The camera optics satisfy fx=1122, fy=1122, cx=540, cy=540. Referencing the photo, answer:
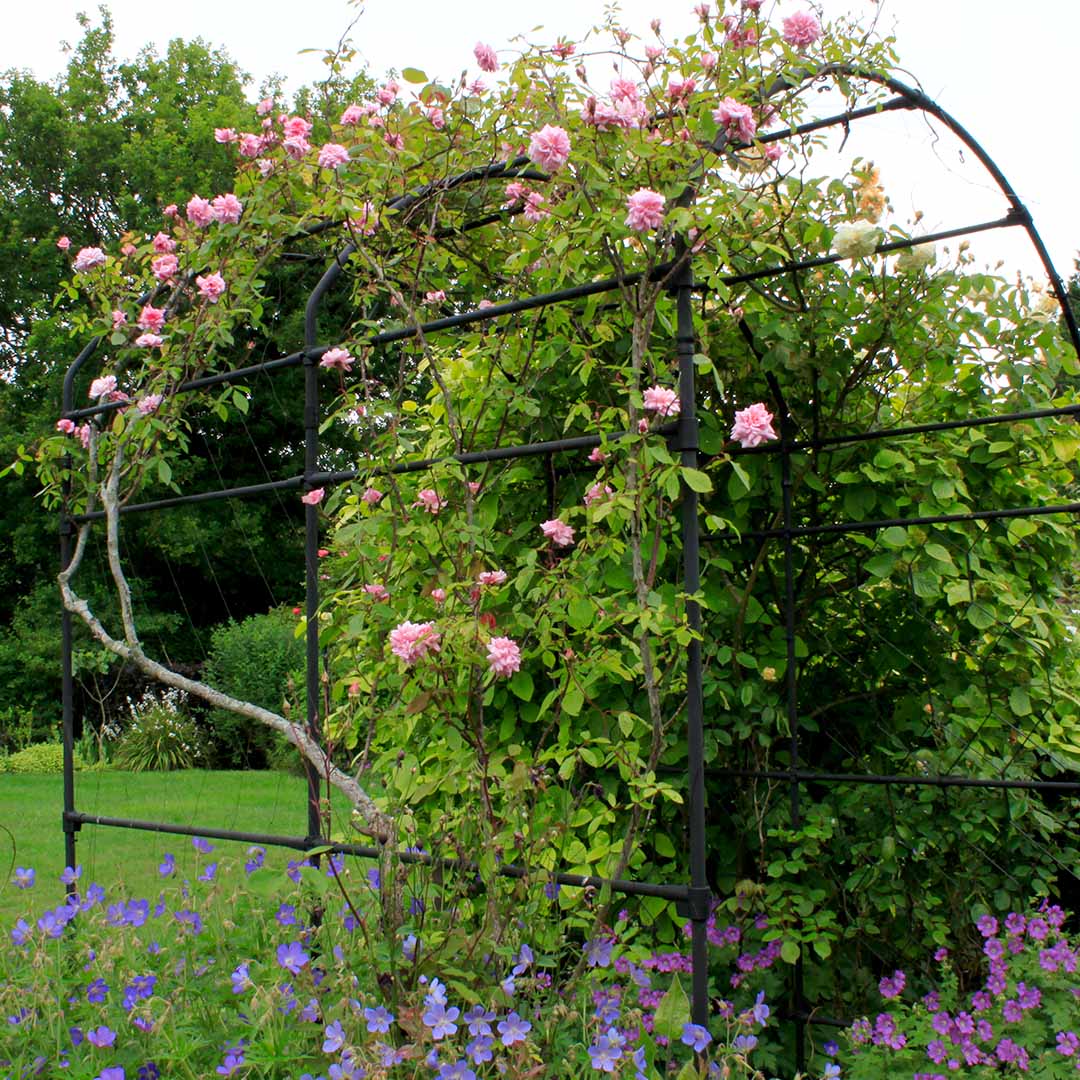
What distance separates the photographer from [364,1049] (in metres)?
1.78

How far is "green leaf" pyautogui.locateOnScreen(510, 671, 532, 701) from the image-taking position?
2740mm

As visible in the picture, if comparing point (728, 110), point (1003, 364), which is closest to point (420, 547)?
point (728, 110)

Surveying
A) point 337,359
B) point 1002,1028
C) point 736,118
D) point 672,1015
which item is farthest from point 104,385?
point 1002,1028

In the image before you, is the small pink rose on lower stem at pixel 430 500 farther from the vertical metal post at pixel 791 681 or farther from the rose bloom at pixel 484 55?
the rose bloom at pixel 484 55

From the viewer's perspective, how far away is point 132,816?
20.9ft

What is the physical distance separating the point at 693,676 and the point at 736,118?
1080 millimetres

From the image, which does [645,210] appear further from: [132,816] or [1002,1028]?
[132,816]

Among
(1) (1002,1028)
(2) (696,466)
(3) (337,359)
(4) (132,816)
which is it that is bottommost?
(4) (132,816)

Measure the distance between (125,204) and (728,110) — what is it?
13469 millimetres

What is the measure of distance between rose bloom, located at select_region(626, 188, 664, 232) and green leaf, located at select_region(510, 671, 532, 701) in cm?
115

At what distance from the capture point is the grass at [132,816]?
4.94 m

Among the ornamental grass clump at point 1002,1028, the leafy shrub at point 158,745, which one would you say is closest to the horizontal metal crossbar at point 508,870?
the ornamental grass clump at point 1002,1028

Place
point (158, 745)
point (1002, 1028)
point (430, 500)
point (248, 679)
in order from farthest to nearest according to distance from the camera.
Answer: point (248, 679) < point (158, 745) < point (430, 500) < point (1002, 1028)

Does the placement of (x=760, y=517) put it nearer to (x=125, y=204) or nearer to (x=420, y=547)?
(x=420, y=547)
